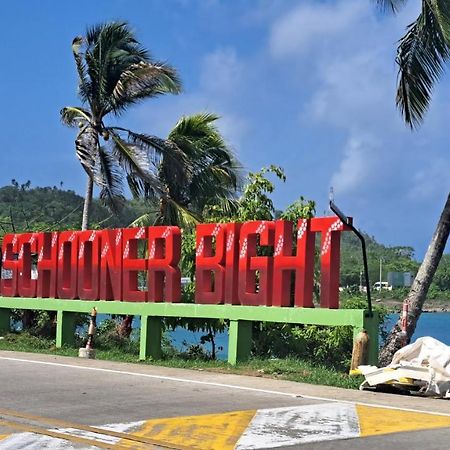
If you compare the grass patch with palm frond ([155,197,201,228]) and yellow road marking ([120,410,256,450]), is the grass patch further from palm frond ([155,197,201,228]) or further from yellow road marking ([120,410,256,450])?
palm frond ([155,197,201,228])

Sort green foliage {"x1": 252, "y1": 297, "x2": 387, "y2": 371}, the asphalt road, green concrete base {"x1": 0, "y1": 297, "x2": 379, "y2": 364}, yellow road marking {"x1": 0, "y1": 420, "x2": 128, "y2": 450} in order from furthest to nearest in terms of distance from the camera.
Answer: green foliage {"x1": 252, "y1": 297, "x2": 387, "y2": 371} < green concrete base {"x1": 0, "y1": 297, "x2": 379, "y2": 364} < the asphalt road < yellow road marking {"x1": 0, "y1": 420, "x2": 128, "y2": 450}

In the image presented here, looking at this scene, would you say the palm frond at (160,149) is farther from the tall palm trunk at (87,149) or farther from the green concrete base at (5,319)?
the green concrete base at (5,319)

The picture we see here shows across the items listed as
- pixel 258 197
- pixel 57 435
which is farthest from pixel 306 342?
pixel 57 435

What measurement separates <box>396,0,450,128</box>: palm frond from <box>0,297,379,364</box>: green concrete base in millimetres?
4673

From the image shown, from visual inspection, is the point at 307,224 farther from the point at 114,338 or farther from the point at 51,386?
the point at 114,338

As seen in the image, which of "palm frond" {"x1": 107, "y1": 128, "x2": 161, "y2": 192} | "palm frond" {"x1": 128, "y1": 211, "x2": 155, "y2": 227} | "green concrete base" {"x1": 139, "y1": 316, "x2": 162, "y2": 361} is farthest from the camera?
"palm frond" {"x1": 128, "y1": 211, "x2": 155, "y2": 227}

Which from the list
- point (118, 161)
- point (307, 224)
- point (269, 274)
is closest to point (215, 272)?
point (269, 274)

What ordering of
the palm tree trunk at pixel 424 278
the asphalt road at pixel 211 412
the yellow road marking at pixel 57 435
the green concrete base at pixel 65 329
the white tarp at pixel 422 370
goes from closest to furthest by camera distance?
the yellow road marking at pixel 57 435 < the asphalt road at pixel 211 412 < the white tarp at pixel 422 370 < the palm tree trunk at pixel 424 278 < the green concrete base at pixel 65 329

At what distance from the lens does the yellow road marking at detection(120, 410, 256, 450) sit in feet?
26.9

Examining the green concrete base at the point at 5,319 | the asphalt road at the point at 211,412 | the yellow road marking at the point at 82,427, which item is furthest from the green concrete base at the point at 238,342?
the green concrete base at the point at 5,319

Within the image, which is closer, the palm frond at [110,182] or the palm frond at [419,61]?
the palm frond at [419,61]

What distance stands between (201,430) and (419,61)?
1052 centimetres

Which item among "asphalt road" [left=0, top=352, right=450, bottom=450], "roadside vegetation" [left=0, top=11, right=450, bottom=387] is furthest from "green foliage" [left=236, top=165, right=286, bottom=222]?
"asphalt road" [left=0, top=352, right=450, bottom=450]

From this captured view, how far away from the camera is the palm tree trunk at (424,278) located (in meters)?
16.1
